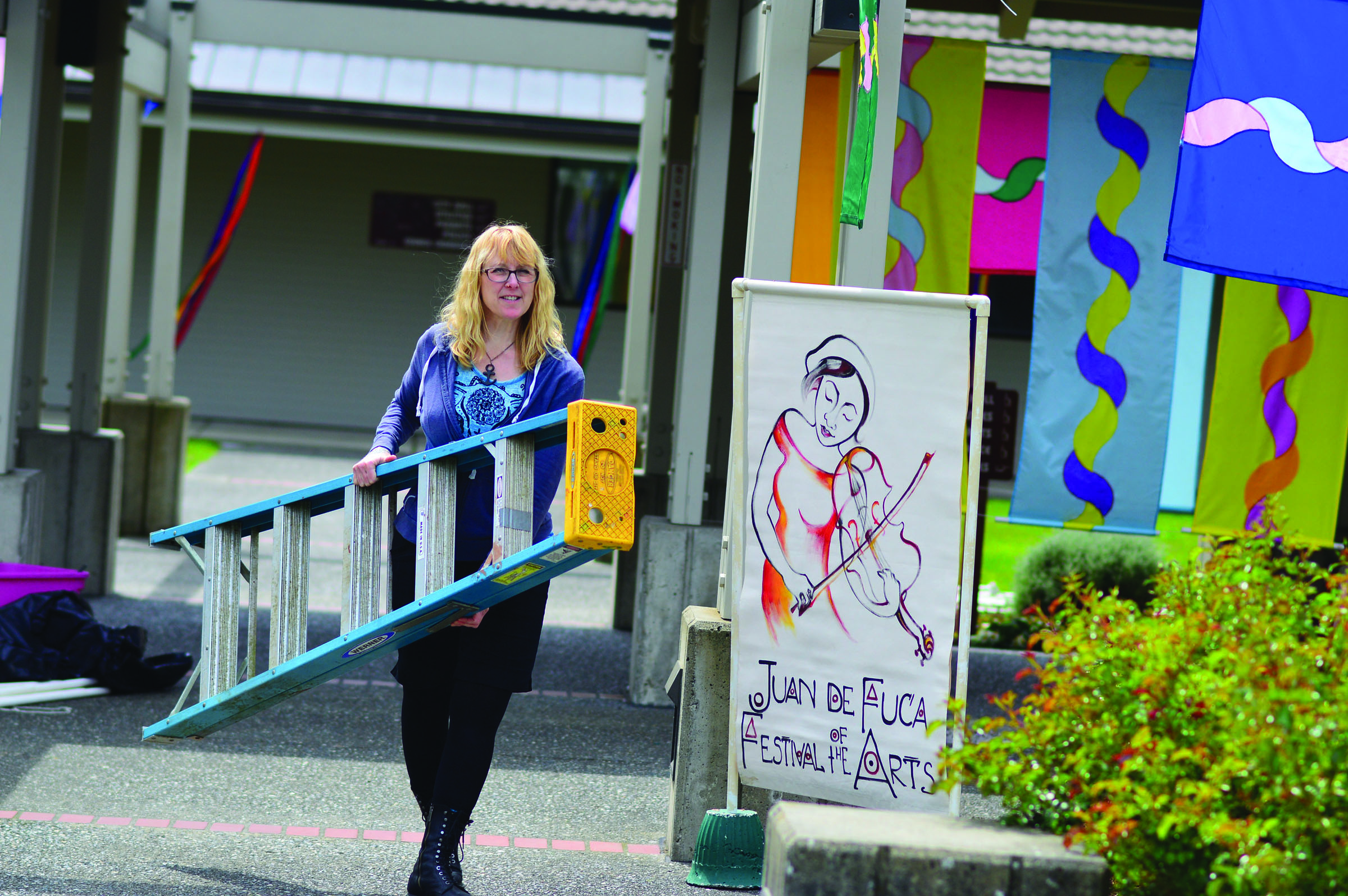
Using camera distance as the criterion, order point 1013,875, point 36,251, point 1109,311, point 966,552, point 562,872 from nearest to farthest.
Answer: point 1013,875 → point 966,552 → point 562,872 → point 1109,311 → point 36,251

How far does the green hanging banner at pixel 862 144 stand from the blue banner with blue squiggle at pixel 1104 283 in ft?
6.44

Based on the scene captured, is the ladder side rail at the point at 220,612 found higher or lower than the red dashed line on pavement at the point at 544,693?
higher

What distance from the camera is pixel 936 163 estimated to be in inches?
224

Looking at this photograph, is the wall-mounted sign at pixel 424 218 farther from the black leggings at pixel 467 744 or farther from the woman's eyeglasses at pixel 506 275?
the black leggings at pixel 467 744

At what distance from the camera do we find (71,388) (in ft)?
25.0

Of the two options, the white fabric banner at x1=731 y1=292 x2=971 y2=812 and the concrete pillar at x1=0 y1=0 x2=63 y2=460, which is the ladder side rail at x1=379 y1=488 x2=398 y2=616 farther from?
the concrete pillar at x1=0 y1=0 x2=63 y2=460

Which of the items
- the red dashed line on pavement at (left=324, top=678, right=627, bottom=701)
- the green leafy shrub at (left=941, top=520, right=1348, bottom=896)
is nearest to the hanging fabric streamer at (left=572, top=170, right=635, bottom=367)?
the red dashed line on pavement at (left=324, top=678, right=627, bottom=701)

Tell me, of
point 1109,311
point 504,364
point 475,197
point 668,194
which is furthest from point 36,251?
point 475,197

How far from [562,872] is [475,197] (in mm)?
13564

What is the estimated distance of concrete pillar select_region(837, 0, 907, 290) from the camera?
411 cm

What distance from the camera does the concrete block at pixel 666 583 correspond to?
5977 mm

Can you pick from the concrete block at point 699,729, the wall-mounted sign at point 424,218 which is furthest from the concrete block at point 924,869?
the wall-mounted sign at point 424,218

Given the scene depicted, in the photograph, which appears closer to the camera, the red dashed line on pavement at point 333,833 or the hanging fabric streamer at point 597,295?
the red dashed line on pavement at point 333,833

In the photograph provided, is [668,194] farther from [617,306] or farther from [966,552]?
[617,306]
